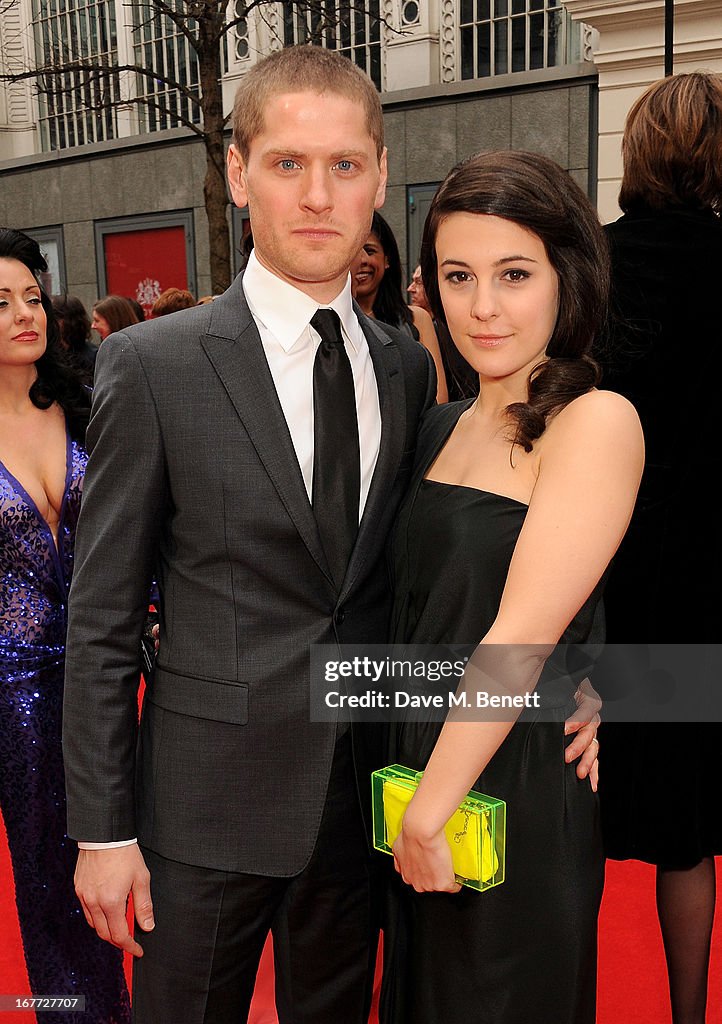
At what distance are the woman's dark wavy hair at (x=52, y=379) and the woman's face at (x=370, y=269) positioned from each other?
161 cm

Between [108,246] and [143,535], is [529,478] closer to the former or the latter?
[143,535]

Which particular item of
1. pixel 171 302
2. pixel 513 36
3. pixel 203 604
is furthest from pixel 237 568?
pixel 513 36

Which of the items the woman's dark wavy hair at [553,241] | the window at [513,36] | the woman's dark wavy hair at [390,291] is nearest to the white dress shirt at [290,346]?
the woman's dark wavy hair at [553,241]

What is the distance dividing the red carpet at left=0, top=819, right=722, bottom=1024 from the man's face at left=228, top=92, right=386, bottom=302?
6.14 feet

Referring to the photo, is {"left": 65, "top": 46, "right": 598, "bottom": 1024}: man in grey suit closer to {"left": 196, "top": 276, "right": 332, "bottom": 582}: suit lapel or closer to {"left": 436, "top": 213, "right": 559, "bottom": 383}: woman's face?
{"left": 196, "top": 276, "right": 332, "bottom": 582}: suit lapel

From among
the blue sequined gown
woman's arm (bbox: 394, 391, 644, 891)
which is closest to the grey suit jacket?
woman's arm (bbox: 394, 391, 644, 891)

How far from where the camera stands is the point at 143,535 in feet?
4.94

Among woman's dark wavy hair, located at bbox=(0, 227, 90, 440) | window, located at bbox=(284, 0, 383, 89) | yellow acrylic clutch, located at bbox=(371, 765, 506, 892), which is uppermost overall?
window, located at bbox=(284, 0, 383, 89)

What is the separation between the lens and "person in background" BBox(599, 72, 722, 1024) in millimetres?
2033

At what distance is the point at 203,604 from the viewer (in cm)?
154

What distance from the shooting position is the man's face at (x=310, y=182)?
1512 millimetres

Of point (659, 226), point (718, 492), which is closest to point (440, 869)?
point (718, 492)

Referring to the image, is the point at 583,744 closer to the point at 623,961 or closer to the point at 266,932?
the point at 266,932

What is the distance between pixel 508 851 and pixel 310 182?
3.62ft
